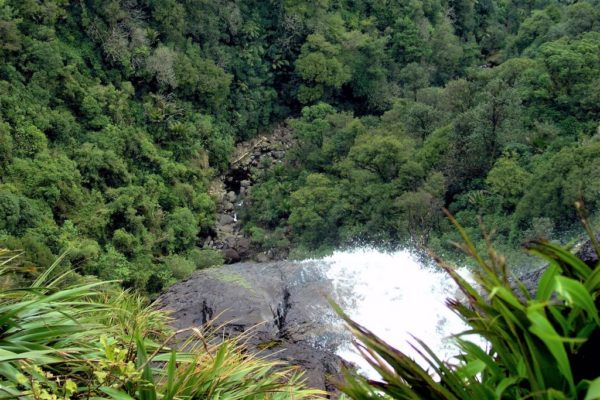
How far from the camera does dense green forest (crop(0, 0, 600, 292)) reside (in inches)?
616

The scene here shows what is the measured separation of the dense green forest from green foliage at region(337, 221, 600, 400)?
36.4 ft

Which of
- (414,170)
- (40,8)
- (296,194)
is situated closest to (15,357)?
(414,170)

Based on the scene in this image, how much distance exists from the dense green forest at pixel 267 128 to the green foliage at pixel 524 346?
11102 mm

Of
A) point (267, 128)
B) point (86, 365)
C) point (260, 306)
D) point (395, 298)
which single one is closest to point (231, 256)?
point (267, 128)

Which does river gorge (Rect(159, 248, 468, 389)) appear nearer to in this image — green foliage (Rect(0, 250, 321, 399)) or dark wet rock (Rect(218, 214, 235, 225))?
green foliage (Rect(0, 250, 321, 399))

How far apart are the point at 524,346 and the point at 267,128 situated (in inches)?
951

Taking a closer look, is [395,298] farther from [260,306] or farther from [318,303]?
[260,306]

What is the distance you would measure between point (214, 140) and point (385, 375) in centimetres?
2133

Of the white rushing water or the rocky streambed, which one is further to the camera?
the rocky streambed

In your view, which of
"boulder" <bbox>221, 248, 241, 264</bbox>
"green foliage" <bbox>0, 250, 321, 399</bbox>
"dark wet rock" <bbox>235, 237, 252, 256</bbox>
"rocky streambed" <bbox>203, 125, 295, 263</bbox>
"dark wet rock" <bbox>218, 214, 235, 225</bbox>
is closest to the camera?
"green foliage" <bbox>0, 250, 321, 399</bbox>

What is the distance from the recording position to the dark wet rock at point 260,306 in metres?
9.91

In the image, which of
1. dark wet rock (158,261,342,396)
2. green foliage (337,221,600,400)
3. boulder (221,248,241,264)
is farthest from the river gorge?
green foliage (337,221,600,400)

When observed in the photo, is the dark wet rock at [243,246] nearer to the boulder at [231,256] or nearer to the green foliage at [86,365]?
the boulder at [231,256]

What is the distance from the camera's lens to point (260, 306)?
10.5m
